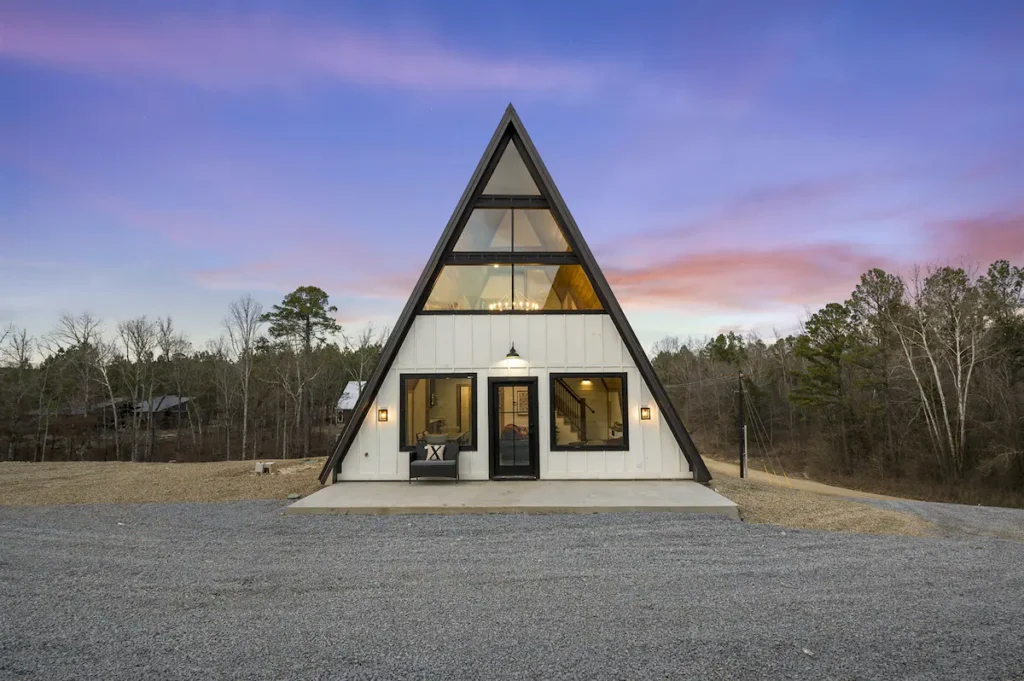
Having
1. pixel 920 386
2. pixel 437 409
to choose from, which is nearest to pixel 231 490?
pixel 437 409

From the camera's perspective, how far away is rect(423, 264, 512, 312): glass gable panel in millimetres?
8633

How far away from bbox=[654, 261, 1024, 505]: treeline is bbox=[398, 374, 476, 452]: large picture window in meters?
18.8

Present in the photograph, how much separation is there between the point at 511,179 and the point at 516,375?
12.1 feet

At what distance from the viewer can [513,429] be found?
842 cm

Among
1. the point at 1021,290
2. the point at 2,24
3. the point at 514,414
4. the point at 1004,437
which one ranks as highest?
the point at 2,24

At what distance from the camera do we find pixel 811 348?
24812 millimetres

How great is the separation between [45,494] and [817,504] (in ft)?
40.6

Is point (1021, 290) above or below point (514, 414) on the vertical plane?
above

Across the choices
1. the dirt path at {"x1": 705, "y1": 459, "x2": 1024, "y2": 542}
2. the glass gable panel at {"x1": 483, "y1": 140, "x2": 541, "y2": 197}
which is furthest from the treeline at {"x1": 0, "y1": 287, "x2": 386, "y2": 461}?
the dirt path at {"x1": 705, "y1": 459, "x2": 1024, "y2": 542}

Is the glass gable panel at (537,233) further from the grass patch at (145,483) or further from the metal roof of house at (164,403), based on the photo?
the metal roof of house at (164,403)

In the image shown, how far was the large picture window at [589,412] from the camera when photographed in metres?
8.37

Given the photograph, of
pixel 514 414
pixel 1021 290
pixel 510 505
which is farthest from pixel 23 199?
pixel 1021 290

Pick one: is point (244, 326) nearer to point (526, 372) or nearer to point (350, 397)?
point (350, 397)

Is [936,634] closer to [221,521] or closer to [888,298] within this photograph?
[221,521]
